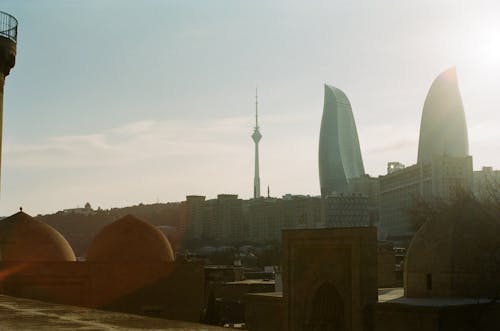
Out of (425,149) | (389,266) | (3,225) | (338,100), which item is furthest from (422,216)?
(338,100)

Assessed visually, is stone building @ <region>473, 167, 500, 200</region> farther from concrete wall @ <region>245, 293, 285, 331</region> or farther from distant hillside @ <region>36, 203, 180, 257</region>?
distant hillside @ <region>36, 203, 180, 257</region>

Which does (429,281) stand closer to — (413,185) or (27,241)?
(27,241)

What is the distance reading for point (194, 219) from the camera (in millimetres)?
138000

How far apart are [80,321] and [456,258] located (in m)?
15.8

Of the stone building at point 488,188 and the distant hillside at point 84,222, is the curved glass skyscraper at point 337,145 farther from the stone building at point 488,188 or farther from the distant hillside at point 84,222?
the distant hillside at point 84,222

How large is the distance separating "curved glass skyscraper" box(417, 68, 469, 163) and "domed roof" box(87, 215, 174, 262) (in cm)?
11076

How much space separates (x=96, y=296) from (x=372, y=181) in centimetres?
13744

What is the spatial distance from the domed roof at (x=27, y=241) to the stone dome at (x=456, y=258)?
12.1 meters

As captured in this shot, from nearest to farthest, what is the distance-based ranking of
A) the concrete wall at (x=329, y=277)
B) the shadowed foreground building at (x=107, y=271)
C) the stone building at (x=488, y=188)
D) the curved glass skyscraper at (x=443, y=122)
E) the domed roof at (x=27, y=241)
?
the concrete wall at (x=329, y=277)
the shadowed foreground building at (x=107, y=271)
the domed roof at (x=27, y=241)
the stone building at (x=488, y=188)
the curved glass skyscraper at (x=443, y=122)

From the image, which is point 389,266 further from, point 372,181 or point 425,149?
point 372,181

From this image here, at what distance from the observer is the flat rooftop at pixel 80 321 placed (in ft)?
13.9

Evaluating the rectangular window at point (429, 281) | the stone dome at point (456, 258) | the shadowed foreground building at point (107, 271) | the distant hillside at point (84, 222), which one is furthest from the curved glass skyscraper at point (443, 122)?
the rectangular window at point (429, 281)

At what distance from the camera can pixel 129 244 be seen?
22.1 m

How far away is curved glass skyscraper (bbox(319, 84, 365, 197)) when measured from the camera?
5704 inches
